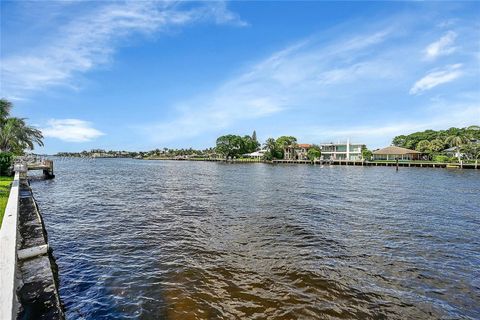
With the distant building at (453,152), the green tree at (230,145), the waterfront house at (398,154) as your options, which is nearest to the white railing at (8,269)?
the distant building at (453,152)

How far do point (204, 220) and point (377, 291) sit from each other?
31.4 feet

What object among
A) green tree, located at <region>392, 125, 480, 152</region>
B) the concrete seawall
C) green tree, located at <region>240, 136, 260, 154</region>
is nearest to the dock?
the concrete seawall

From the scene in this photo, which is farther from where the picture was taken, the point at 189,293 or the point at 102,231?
the point at 102,231

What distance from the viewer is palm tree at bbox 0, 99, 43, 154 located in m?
45.3

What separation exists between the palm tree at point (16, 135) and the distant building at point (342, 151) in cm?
10064

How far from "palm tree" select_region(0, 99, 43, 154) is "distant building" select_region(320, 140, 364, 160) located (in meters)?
101

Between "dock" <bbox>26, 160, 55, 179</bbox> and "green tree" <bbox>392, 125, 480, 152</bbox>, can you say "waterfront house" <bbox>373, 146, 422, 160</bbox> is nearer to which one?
"green tree" <bbox>392, 125, 480, 152</bbox>

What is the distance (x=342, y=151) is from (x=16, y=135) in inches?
4303

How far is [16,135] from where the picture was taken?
49.1m

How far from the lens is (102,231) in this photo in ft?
41.7

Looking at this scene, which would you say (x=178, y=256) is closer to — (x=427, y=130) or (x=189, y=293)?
(x=189, y=293)

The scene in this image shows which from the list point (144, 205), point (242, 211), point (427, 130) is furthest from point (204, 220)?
point (427, 130)

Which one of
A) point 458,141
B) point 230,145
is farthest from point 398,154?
point 230,145

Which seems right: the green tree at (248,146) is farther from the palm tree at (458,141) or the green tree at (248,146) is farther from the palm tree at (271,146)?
the palm tree at (458,141)
